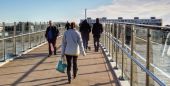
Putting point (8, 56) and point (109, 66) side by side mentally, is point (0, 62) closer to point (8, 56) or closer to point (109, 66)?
point (8, 56)

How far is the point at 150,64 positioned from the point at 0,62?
10411 millimetres

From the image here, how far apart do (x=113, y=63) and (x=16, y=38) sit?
221 inches

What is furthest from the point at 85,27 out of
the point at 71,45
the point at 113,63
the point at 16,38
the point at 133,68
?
the point at 133,68

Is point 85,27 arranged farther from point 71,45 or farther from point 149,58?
point 149,58

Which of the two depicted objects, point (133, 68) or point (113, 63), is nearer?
point (133, 68)

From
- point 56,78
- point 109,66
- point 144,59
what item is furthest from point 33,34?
point 144,59

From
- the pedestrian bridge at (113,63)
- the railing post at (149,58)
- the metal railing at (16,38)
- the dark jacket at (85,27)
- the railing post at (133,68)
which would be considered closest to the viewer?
the pedestrian bridge at (113,63)

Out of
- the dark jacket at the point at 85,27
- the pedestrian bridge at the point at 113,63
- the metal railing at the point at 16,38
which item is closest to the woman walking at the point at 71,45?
the pedestrian bridge at the point at 113,63

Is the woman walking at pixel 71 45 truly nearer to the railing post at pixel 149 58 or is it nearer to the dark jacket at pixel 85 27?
the railing post at pixel 149 58

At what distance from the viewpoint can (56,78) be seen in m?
12.1

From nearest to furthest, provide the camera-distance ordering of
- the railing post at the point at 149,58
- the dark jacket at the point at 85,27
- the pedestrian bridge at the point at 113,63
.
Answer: the pedestrian bridge at the point at 113,63, the railing post at the point at 149,58, the dark jacket at the point at 85,27

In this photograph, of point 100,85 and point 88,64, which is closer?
point 100,85

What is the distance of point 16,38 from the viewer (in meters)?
19.4

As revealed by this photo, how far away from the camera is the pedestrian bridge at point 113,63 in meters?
5.31
